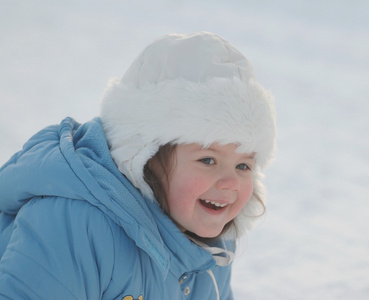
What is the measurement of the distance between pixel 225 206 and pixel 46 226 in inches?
18.6

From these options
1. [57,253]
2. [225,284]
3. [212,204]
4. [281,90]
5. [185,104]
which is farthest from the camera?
[281,90]

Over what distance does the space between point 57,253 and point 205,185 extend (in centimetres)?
39

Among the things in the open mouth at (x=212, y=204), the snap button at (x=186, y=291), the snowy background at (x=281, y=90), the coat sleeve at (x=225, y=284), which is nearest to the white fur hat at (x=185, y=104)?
the open mouth at (x=212, y=204)

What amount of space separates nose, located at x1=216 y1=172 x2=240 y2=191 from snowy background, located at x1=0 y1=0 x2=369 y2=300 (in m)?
1.10

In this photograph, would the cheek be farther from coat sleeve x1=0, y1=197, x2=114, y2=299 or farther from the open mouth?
coat sleeve x1=0, y1=197, x2=114, y2=299

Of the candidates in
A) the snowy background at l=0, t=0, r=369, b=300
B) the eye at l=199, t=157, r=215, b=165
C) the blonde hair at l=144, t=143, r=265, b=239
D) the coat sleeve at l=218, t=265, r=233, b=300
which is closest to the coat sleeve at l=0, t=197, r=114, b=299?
the blonde hair at l=144, t=143, r=265, b=239

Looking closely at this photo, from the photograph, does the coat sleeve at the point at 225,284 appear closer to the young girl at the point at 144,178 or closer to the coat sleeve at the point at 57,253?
the young girl at the point at 144,178

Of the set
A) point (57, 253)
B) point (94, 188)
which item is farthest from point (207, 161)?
point (57, 253)

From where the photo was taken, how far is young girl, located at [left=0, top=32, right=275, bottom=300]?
1289 millimetres

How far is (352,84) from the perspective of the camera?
186 inches

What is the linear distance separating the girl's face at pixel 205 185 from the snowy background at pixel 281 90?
1029 mm

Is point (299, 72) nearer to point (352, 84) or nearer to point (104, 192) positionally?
point (352, 84)

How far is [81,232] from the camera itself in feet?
4.26

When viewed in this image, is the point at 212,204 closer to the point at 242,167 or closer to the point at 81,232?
the point at 242,167
